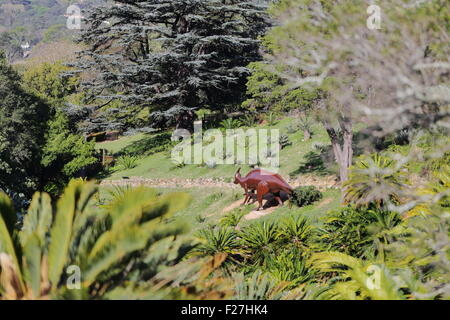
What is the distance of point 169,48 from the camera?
24453mm

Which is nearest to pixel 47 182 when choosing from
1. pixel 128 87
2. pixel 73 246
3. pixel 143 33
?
pixel 128 87

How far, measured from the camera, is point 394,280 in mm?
4961

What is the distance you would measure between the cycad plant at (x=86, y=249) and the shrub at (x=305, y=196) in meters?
8.84

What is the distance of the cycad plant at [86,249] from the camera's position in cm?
394

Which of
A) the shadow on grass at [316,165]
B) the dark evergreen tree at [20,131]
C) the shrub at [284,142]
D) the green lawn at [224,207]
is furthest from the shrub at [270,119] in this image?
the dark evergreen tree at [20,131]

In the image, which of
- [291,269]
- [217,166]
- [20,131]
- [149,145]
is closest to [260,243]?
[291,269]

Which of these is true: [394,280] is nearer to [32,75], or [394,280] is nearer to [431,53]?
[431,53]

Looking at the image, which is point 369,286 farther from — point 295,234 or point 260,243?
point 295,234

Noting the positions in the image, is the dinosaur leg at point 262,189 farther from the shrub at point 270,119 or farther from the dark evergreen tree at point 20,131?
the dark evergreen tree at point 20,131

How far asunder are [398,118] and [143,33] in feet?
68.8

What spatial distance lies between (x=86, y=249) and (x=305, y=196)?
31.6 feet

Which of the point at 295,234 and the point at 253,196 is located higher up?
the point at 253,196

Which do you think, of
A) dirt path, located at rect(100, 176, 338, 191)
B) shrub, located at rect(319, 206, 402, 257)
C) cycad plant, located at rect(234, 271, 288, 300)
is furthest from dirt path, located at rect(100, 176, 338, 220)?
cycad plant, located at rect(234, 271, 288, 300)

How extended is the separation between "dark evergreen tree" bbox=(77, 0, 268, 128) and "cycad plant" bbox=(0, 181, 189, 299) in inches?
778
